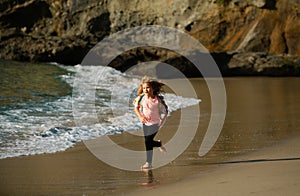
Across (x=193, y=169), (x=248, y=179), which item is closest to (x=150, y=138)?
(x=193, y=169)

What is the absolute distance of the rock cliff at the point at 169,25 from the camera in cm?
2133

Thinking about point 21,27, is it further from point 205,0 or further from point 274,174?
point 274,174

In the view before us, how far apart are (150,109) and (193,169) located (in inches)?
39.3

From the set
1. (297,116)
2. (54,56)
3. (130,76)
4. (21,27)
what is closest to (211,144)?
(297,116)

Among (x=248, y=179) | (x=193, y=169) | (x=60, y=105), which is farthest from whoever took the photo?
(x=60, y=105)

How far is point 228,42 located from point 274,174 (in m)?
17.6

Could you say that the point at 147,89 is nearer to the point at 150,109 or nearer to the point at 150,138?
the point at 150,109

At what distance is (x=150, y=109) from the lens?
298 inches

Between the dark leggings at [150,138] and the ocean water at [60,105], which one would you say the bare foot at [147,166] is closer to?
the dark leggings at [150,138]

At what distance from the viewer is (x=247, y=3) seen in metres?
24.0

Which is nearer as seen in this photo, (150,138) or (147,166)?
(147,166)

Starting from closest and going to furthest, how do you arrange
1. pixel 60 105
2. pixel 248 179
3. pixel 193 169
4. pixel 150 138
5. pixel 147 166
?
pixel 248 179 < pixel 193 169 < pixel 147 166 < pixel 150 138 < pixel 60 105

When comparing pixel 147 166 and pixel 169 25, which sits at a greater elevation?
pixel 169 25

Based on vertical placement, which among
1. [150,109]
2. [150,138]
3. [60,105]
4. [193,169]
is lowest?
[193,169]
